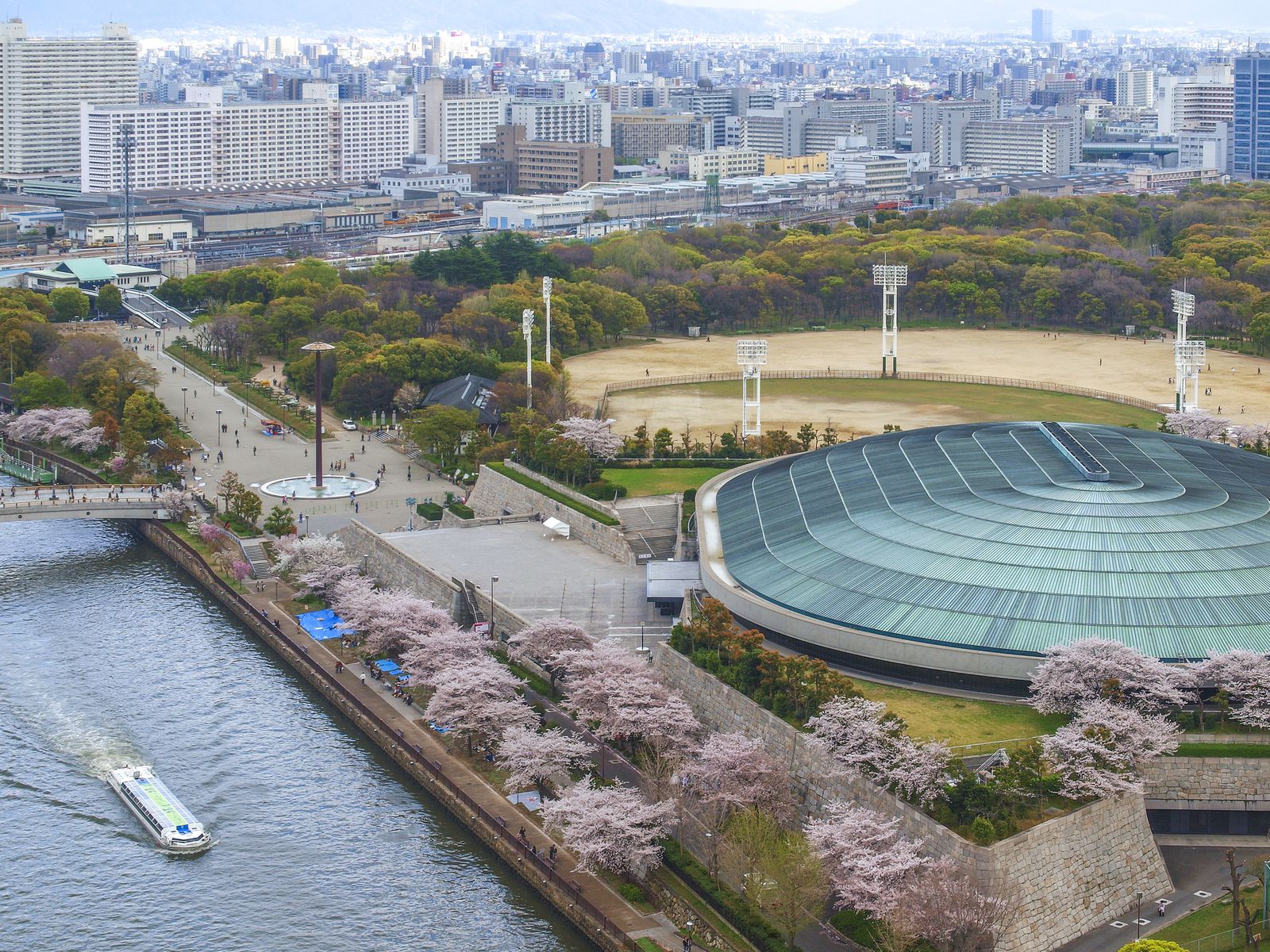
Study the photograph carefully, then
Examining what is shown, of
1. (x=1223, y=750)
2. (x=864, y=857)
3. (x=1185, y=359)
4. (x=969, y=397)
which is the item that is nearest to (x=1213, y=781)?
(x=1223, y=750)

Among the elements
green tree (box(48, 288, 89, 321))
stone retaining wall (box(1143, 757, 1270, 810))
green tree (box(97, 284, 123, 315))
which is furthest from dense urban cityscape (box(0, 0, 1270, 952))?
green tree (box(97, 284, 123, 315))

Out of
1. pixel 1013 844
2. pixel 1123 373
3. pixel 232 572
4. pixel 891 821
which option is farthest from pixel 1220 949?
pixel 1123 373

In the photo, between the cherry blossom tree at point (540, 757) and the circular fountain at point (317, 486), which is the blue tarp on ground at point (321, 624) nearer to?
the cherry blossom tree at point (540, 757)

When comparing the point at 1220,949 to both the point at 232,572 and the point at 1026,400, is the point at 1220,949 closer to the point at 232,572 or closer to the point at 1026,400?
the point at 232,572

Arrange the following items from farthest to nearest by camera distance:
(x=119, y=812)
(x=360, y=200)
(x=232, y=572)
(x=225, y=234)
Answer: (x=360, y=200), (x=225, y=234), (x=232, y=572), (x=119, y=812)

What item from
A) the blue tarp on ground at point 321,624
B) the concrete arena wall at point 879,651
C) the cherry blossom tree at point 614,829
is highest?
the concrete arena wall at point 879,651

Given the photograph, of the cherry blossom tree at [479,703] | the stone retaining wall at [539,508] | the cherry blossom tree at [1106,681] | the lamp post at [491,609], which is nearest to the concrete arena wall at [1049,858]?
the cherry blossom tree at [1106,681]
